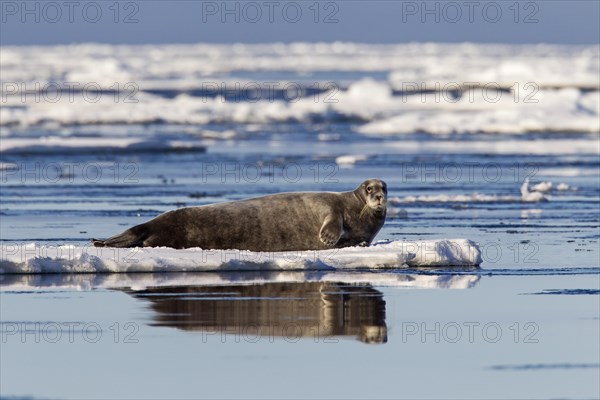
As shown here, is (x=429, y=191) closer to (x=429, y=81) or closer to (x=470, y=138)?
(x=470, y=138)

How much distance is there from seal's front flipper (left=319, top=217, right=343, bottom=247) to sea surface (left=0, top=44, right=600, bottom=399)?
3.48ft

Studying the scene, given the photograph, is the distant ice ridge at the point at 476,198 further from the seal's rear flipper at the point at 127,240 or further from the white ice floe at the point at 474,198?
the seal's rear flipper at the point at 127,240

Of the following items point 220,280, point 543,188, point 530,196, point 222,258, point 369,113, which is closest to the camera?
point 220,280

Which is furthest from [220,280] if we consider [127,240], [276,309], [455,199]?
[455,199]

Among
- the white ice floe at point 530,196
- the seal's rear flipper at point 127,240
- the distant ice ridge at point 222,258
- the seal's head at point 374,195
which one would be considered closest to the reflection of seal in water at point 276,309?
the distant ice ridge at point 222,258

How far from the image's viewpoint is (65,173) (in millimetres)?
19531

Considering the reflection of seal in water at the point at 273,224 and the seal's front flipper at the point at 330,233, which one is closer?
the reflection of seal in water at the point at 273,224

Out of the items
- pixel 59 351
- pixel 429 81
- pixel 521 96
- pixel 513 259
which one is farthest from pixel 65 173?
pixel 429 81

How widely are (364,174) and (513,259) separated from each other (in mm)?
8838

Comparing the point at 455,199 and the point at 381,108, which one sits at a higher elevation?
the point at 381,108

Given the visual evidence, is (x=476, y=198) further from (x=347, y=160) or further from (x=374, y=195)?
(x=347, y=160)

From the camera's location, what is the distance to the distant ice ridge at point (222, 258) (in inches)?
375

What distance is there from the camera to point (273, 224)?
10844 millimetres

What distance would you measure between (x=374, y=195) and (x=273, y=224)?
787mm
